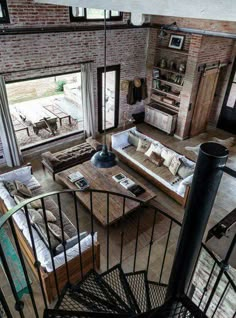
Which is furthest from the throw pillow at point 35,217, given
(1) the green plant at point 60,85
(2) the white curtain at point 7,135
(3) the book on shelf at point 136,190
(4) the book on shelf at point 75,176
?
(1) the green plant at point 60,85

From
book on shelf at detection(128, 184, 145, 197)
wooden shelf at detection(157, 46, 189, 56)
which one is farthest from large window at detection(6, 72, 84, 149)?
book on shelf at detection(128, 184, 145, 197)

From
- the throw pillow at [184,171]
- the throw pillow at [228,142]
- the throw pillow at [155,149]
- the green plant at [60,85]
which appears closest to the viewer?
the throw pillow at [184,171]

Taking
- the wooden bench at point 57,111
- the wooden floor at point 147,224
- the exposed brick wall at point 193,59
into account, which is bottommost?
the wooden floor at point 147,224

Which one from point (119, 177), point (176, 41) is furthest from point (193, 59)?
point (119, 177)

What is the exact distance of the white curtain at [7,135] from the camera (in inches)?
228

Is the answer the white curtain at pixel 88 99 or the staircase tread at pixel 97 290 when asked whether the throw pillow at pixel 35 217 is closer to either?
the staircase tread at pixel 97 290

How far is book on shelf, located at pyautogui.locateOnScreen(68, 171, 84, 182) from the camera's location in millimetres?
5547

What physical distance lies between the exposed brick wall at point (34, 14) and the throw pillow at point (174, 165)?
415cm

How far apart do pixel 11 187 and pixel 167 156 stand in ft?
11.6

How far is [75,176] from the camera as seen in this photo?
565 centimetres

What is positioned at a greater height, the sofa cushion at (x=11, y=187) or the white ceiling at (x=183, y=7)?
the white ceiling at (x=183, y=7)

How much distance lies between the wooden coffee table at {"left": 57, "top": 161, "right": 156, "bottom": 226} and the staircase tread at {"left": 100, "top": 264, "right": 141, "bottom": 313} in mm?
1291

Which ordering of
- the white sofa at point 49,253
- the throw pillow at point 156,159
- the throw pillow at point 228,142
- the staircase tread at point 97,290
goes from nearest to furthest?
the staircase tread at point 97,290
the white sofa at point 49,253
the throw pillow at point 156,159
the throw pillow at point 228,142

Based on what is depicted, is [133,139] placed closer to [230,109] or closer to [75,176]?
[75,176]
